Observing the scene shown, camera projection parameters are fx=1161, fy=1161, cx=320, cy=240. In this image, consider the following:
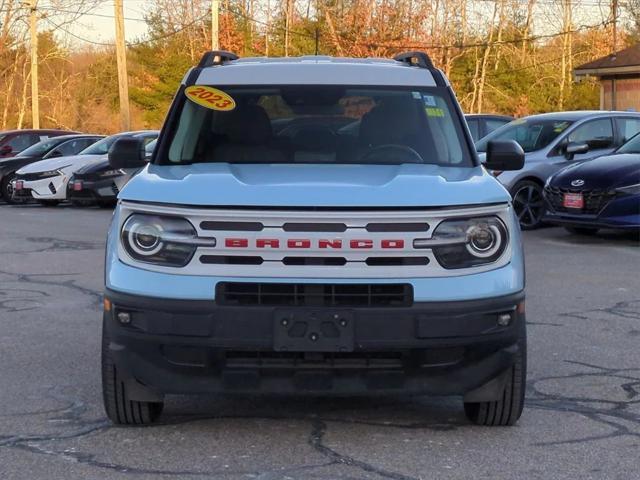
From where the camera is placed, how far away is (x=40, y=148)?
2494 cm

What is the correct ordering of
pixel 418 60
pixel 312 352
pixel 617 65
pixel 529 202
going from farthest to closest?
pixel 617 65
pixel 529 202
pixel 418 60
pixel 312 352

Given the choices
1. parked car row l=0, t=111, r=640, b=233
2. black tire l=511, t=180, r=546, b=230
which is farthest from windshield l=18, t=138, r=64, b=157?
black tire l=511, t=180, r=546, b=230

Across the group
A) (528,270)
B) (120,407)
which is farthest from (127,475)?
(528,270)

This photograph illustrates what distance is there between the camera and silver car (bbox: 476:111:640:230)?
1591cm

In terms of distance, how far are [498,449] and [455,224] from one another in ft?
3.44

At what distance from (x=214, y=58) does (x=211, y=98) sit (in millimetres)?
762

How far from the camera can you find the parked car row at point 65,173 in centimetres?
2112

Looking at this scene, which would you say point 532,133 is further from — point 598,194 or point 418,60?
point 418,60

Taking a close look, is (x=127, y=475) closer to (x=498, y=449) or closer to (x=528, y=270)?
(x=498, y=449)

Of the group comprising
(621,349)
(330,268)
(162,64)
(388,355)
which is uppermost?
(162,64)

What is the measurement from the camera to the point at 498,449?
5258mm

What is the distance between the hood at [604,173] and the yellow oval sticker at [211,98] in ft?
26.9

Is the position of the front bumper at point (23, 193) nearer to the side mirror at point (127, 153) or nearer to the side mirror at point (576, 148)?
the side mirror at point (576, 148)

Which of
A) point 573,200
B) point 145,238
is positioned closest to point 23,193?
point 573,200
